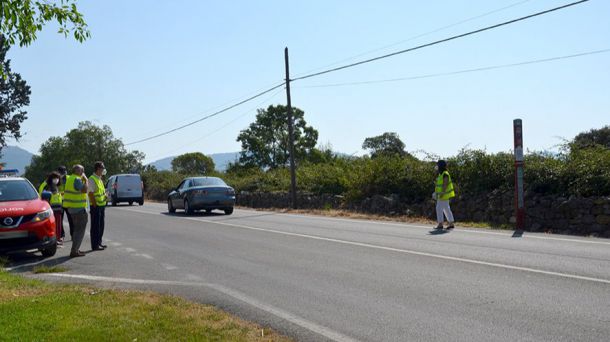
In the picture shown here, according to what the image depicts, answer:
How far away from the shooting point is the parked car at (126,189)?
33.3 meters

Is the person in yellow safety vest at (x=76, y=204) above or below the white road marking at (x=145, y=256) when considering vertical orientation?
above

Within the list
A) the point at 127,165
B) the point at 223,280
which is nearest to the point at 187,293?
the point at 223,280

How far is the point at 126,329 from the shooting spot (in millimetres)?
5488

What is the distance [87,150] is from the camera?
10031 cm

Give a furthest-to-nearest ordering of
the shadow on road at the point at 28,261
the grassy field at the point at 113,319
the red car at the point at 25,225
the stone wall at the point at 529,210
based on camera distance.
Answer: the stone wall at the point at 529,210
the red car at the point at 25,225
the shadow on road at the point at 28,261
the grassy field at the point at 113,319

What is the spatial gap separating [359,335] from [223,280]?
329cm

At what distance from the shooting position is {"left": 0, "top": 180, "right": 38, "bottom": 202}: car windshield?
11.6 meters

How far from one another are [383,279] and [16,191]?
785 centimetres

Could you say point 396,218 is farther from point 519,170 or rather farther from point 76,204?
point 76,204

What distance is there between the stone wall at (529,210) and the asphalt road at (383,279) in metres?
2.29

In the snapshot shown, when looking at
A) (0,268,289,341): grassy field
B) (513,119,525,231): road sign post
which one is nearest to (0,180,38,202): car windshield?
(0,268,289,341): grassy field

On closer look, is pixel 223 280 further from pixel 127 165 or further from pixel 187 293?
pixel 127 165

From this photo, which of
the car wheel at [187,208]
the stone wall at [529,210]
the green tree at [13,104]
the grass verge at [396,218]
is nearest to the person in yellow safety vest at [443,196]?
the grass verge at [396,218]

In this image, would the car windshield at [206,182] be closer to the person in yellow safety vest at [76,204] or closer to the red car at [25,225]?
the red car at [25,225]
